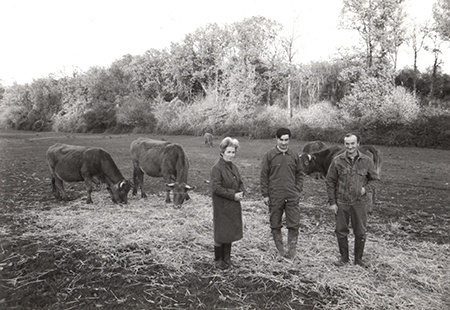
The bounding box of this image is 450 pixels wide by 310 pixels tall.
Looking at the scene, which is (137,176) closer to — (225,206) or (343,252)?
(225,206)

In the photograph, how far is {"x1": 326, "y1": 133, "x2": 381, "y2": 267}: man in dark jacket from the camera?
17.5 ft

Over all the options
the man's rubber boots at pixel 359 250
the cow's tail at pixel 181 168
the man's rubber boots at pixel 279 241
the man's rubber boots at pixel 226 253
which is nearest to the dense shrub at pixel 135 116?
the cow's tail at pixel 181 168

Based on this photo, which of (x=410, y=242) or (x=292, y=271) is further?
(x=410, y=242)

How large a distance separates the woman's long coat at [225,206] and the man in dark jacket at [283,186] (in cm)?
63

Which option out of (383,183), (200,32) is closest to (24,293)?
(383,183)

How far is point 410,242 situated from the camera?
655cm

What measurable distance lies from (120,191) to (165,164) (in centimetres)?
143

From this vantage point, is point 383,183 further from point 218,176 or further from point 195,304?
point 195,304

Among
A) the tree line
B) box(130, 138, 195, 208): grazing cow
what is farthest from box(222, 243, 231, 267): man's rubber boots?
the tree line

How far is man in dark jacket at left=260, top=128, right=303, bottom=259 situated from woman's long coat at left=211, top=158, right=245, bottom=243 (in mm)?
631

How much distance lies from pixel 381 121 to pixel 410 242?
20.9 meters

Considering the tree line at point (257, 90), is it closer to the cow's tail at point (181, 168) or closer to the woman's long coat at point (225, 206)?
the cow's tail at point (181, 168)

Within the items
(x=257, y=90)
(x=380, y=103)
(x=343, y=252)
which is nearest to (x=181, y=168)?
(x=343, y=252)

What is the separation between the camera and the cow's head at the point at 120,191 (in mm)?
9352
